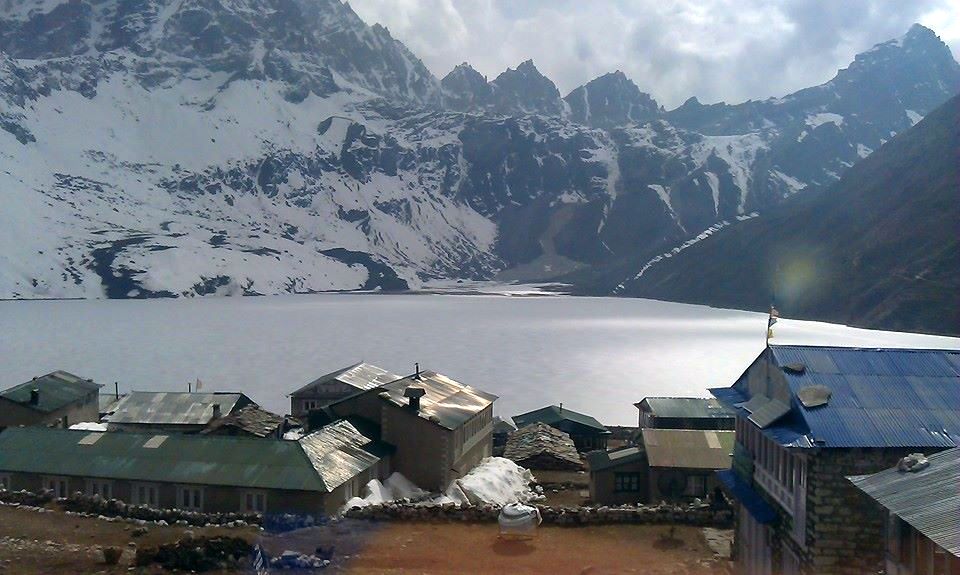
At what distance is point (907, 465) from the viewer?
1547 centimetres

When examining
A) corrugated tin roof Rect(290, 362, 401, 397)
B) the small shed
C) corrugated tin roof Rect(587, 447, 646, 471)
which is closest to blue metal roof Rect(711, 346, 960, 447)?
the small shed

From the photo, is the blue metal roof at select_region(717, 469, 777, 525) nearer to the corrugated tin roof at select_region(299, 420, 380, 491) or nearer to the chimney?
the corrugated tin roof at select_region(299, 420, 380, 491)

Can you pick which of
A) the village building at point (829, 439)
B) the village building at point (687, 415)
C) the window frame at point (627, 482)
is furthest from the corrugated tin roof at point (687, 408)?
the village building at point (829, 439)

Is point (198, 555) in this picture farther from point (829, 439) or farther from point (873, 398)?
point (873, 398)

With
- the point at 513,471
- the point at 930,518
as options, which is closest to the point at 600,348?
the point at 513,471

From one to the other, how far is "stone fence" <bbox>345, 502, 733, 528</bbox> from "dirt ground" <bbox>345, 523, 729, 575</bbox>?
0.42 m

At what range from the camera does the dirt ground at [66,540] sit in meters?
22.0

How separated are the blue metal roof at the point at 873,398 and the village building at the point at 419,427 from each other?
17217mm

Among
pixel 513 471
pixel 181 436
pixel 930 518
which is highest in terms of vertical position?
pixel 930 518

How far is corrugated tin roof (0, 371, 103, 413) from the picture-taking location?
47344 millimetres

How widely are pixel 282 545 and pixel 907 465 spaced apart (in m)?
17.0

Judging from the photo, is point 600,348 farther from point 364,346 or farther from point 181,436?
point 181,436

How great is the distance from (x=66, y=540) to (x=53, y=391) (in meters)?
28.2

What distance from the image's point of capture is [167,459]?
→ 32.1m
